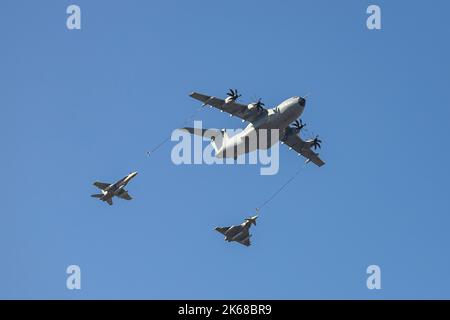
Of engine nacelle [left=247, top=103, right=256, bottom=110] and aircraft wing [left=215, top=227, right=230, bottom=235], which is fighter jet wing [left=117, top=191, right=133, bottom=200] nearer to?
aircraft wing [left=215, top=227, right=230, bottom=235]

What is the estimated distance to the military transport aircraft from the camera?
282 ft

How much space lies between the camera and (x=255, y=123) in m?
89.5

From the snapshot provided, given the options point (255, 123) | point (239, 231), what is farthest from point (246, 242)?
point (255, 123)

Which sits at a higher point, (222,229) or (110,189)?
(110,189)

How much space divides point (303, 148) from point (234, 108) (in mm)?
12961

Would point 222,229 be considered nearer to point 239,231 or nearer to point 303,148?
point 239,231

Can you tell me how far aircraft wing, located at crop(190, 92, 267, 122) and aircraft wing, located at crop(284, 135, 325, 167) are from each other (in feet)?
29.4

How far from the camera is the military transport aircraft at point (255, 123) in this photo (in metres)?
86.0

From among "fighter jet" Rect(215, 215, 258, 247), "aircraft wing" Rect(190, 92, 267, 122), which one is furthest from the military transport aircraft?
"fighter jet" Rect(215, 215, 258, 247)

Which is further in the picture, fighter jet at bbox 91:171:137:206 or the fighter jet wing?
the fighter jet wing

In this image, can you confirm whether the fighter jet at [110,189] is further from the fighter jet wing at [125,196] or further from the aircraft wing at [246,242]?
the aircraft wing at [246,242]

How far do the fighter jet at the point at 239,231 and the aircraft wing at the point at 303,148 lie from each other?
12.2 metres

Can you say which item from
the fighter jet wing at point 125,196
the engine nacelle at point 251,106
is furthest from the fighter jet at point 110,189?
the engine nacelle at point 251,106
